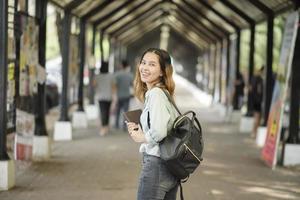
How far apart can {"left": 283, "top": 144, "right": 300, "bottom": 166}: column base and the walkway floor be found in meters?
0.26

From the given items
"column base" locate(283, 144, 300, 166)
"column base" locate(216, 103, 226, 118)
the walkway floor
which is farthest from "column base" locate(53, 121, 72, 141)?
"column base" locate(216, 103, 226, 118)

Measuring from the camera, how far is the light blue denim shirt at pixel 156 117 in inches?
→ 154

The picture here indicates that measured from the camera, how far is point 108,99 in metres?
15.0

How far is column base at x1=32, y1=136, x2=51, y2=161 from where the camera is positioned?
1073 cm

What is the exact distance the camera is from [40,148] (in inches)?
426

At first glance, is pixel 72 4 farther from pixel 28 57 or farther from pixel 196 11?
pixel 196 11

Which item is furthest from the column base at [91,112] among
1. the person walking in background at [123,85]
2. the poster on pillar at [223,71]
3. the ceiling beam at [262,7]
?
the ceiling beam at [262,7]

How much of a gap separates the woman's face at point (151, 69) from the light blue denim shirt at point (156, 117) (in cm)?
9

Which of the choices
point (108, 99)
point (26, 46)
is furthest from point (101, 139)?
point (26, 46)

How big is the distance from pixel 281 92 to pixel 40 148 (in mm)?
4105

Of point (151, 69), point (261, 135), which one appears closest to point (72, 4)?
point (261, 135)

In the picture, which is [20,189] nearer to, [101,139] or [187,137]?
[187,137]

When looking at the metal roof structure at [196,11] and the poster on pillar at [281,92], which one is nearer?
the poster on pillar at [281,92]

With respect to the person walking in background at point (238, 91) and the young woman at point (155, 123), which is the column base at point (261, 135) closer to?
the person walking in background at point (238, 91)
